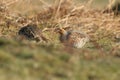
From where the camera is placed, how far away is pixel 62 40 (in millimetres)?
9469

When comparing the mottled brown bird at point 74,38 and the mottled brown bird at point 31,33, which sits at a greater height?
the mottled brown bird at point 31,33

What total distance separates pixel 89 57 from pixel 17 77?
1513mm

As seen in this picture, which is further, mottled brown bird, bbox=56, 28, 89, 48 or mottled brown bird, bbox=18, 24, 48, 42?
mottled brown bird, bbox=18, 24, 48, 42

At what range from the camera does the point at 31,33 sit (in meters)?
9.82

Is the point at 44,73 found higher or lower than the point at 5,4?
lower

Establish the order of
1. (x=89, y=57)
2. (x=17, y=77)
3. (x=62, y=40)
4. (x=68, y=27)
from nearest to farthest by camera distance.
A: (x=17, y=77)
(x=89, y=57)
(x=62, y=40)
(x=68, y=27)

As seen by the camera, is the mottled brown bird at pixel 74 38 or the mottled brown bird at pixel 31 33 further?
the mottled brown bird at pixel 31 33

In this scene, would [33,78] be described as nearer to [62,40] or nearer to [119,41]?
[62,40]

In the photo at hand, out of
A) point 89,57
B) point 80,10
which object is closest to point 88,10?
point 80,10

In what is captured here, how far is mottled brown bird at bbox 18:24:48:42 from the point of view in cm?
966

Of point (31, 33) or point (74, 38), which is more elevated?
point (31, 33)

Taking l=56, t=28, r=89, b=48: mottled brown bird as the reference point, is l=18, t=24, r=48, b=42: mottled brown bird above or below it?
above

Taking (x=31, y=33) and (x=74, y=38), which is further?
(x=31, y=33)

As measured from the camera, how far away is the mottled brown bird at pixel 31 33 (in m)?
9.66
